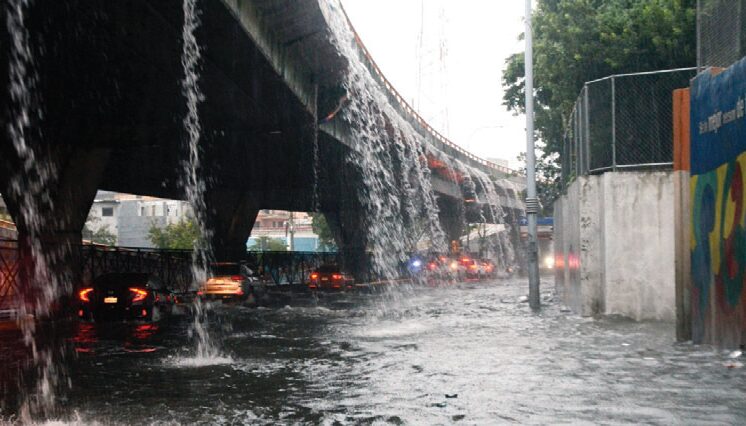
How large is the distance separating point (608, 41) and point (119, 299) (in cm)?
1571

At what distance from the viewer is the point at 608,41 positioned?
78.2ft

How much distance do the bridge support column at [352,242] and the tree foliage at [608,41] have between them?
110 feet

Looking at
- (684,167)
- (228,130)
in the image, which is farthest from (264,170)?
(684,167)

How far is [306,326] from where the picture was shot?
64.4 feet

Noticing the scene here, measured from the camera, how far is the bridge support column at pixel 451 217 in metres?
69.7

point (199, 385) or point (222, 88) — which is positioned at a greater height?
point (222, 88)

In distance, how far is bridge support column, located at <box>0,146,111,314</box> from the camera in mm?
25156

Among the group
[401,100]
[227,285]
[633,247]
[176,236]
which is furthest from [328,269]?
[176,236]

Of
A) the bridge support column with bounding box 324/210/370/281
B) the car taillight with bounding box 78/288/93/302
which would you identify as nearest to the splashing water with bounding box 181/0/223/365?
the car taillight with bounding box 78/288/93/302

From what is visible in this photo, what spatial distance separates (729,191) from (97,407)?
8761 mm

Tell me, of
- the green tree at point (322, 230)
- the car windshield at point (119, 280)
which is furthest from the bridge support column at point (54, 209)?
the green tree at point (322, 230)

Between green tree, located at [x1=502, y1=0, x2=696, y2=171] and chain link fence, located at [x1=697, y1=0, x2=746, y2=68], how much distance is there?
31.8 ft

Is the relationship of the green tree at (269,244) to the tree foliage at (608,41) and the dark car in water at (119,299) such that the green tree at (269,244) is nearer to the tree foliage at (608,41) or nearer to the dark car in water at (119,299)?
the tree foliage at (608,41)

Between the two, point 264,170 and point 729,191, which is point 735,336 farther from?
point 264,170
